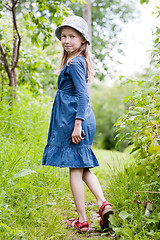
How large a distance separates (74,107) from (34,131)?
6.02ft

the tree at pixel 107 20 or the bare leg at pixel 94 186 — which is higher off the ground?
the tree at pixel 107 20

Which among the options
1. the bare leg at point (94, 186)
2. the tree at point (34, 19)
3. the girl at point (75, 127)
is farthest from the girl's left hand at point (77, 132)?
the tree at point (34, 19)

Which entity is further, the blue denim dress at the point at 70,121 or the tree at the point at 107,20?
the tree at the point at 107,20

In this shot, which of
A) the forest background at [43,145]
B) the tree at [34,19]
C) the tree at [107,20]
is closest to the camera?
the forest background at [43,145]

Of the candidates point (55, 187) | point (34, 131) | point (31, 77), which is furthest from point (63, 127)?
point (31, 77)

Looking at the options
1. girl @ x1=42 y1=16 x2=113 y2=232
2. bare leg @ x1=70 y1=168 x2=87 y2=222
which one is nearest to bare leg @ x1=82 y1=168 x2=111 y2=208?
girl @ x1=42 y1=16 x2=113 y2=232

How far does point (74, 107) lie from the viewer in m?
2.15

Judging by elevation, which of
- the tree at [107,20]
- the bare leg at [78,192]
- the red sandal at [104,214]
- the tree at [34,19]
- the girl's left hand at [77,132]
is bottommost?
the red sandal at [104,214]

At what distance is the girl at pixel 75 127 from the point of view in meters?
2.10

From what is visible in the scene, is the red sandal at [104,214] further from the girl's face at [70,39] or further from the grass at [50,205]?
the girl's face at [70,39]

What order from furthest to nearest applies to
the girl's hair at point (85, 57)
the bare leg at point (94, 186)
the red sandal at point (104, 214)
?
the girl's hair at point (85, 57) → the bare leg at point (94, 186) → the red sandal at point (104, 214)

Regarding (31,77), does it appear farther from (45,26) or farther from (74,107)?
(74,107)

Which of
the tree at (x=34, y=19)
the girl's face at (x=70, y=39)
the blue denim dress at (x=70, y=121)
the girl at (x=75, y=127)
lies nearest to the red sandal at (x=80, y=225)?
the girl at (x=75, y=127)

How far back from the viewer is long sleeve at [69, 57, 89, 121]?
6.82 feet
